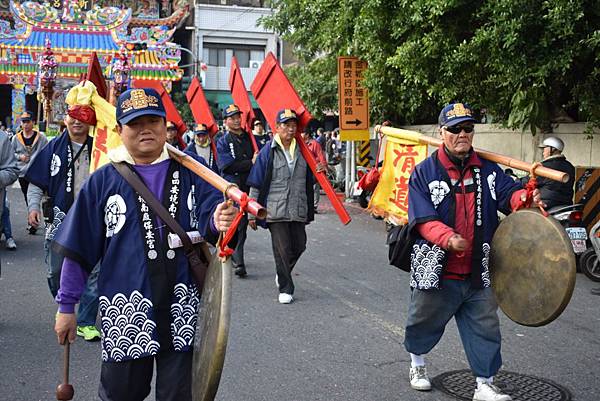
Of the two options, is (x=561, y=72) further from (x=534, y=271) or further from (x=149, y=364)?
(x=149, y=364)

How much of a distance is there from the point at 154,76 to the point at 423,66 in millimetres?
25546

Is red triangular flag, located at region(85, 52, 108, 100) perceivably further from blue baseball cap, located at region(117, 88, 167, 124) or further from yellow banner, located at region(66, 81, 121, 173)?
blue baseball cap, located at region(117, 88, 167, 124)

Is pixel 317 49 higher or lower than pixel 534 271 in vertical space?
higher

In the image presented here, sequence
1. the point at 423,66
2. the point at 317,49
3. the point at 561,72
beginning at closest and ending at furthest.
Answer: the point at 561,72 → the point at 423,66 → the point at 317,49

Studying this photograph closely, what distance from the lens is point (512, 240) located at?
14.6 feet

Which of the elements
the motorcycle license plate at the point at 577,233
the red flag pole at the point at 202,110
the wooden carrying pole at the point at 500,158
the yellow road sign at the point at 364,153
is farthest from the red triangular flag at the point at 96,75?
the yellow road sign at the point at 364,153

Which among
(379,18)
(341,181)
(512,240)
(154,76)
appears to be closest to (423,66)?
(379,18)

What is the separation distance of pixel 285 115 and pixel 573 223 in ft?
13.5

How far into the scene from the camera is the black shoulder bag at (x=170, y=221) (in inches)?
130

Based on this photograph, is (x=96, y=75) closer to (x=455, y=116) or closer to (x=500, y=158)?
(x=455, y=116)

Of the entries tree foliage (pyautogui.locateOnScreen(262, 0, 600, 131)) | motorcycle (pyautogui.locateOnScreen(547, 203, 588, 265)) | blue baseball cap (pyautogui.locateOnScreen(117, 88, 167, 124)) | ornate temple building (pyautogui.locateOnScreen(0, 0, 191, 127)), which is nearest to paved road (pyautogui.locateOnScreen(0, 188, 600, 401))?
motorcycle (pyautogui.locateOnScreen(547, 203, 588, 265))

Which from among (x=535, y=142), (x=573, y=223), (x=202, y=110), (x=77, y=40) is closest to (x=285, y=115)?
(x=202, y=110)

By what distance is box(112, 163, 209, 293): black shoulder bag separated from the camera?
10.9 ft

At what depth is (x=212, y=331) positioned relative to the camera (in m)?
2.90
